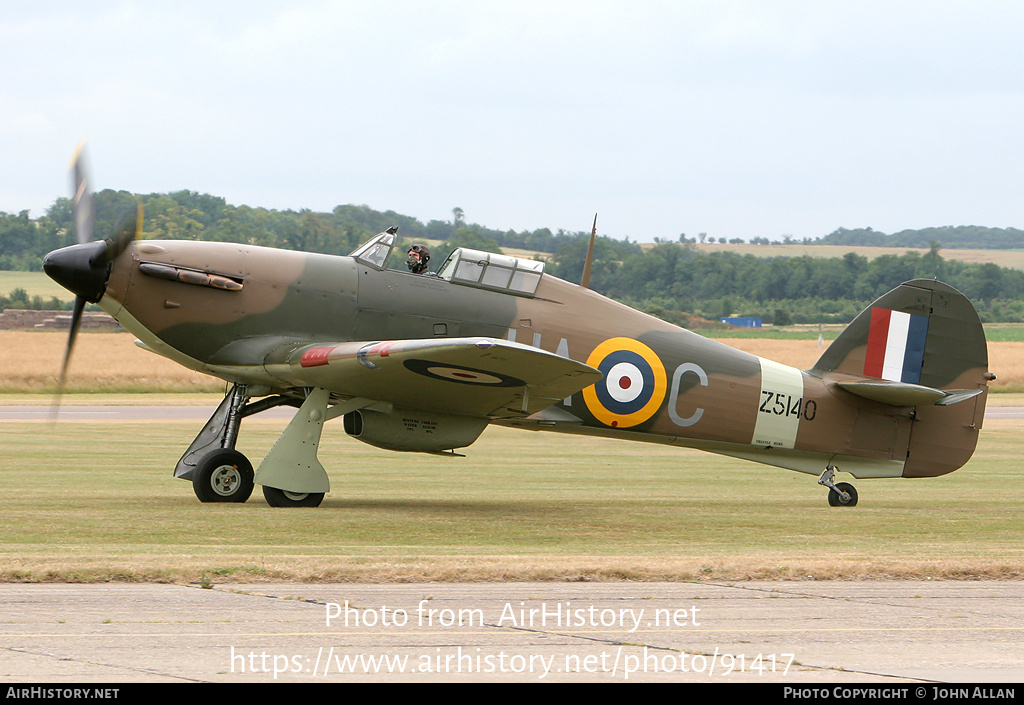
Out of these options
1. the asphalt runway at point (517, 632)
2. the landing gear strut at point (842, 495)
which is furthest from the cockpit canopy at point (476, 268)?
the asphalt runway at point (517, 632)

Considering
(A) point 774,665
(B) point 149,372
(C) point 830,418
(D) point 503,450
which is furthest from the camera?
(B) point 149,372

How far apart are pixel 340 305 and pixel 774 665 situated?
899 cm

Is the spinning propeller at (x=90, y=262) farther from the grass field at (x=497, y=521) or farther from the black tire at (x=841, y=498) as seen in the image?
the black tire at (x=841, y=498)

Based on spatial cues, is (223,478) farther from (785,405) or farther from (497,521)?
(785,405)

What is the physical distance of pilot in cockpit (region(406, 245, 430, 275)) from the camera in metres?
14.6

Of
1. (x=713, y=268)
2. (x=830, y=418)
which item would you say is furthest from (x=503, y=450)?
(x=713, y=268)

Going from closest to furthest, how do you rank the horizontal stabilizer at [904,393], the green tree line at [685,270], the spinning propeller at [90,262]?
the spinning propeller at [90,262] → the horizontal stabilizer at [904,393] → the green tree line at [685,270]

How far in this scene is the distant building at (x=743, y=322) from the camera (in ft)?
292

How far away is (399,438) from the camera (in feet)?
46.9

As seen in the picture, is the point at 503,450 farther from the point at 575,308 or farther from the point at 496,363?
the point at 496,363

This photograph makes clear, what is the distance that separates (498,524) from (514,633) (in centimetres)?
589

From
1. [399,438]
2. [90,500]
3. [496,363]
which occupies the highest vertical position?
[496,363]

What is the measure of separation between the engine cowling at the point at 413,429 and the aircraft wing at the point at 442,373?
0.16 m

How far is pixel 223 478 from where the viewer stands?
1404 cm
